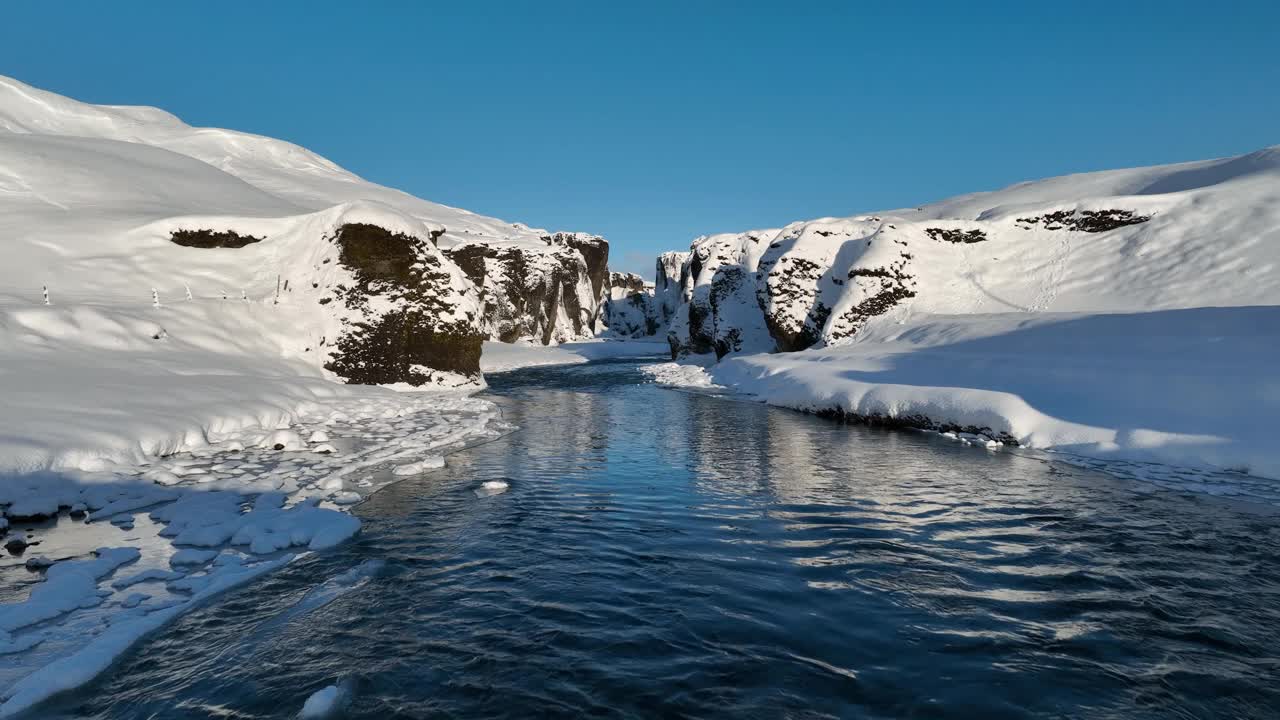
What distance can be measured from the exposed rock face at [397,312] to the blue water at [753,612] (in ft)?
53.1

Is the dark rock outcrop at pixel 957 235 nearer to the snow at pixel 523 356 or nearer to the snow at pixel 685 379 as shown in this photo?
the snow at pixel 685 379

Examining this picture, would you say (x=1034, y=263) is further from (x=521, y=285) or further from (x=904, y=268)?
(x=521, y=285)

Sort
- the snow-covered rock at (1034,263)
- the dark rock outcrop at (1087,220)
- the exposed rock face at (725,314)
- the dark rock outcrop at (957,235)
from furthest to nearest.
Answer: the exposed rock face at (725,314), the dark rock outcrop at (957,235), the dark rock outcrop at (1087,220), the snow-covered rock at (1034,263)

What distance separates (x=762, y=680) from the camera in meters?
3.68

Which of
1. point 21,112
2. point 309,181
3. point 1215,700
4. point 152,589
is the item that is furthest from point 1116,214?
point 21,112

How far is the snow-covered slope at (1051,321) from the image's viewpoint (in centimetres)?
1138

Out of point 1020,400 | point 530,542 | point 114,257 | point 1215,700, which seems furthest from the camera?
point 114,257

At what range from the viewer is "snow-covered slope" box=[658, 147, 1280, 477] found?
11.4 meters

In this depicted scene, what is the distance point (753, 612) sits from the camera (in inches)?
183

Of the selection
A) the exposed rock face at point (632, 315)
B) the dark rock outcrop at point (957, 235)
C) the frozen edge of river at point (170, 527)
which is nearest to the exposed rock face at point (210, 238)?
the frozen edge of river at point (170, 527)

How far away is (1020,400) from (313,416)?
1664 centimetres

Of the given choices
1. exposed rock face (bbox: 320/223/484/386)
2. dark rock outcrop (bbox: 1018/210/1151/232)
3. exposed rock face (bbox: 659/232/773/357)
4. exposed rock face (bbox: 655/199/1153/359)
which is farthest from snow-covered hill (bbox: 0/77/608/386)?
dark rock outcrop (bbox: 1018/210/1151/232)

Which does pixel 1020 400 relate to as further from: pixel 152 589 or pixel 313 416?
pixel 313 416

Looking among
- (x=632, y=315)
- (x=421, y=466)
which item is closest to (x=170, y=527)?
(x=421, y=466)
